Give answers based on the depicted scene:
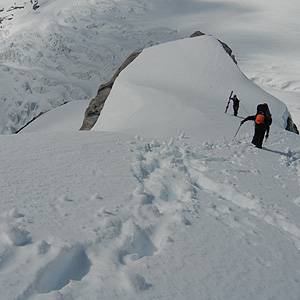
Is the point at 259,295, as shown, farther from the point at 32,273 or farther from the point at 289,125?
the point at 289,125

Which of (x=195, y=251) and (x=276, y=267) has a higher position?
(x=195, y=251)

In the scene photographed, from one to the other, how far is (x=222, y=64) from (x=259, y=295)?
596 inches

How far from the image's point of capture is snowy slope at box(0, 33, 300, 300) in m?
2.43

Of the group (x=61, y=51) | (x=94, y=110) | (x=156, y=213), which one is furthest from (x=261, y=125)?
(x=61, y=51)

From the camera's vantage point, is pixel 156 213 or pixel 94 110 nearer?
pixel 156 213

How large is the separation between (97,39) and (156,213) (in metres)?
56.3

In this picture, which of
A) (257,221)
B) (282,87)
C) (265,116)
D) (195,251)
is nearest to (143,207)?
(195,251)

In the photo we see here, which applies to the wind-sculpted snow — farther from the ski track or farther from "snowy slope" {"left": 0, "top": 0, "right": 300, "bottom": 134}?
the ski track

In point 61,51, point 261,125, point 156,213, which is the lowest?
point 61,51

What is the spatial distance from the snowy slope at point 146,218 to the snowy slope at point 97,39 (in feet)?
126

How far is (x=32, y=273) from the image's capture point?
2301mm

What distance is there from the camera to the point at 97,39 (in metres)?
55.0

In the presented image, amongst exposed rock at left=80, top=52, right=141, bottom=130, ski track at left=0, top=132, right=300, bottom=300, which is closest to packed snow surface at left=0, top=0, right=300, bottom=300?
ski track at left=0, top=132, right=300, bottom=300

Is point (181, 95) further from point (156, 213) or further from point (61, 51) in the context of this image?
point (61, 51)
